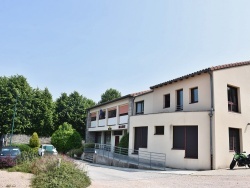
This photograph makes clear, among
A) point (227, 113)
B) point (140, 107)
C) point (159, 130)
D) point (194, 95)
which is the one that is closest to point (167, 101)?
point (194, 95)

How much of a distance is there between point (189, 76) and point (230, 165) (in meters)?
6.46

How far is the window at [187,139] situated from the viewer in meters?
15.8

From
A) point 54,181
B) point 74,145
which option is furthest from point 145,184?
point 74,145

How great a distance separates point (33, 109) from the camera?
36.6 metres

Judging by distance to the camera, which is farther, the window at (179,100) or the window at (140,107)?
the window at (140,107)

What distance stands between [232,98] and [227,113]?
71.3 inches

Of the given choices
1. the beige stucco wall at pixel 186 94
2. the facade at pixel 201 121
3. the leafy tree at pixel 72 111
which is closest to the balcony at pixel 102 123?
the leafy tree at pixel 72 111

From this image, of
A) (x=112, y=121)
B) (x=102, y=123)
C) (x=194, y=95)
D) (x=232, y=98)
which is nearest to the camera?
(x=232, y=98)

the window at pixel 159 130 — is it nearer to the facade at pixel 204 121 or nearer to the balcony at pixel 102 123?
the facade at pixel 204 121

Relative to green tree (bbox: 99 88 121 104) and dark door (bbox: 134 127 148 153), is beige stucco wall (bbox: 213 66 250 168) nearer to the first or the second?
dark door (bbox: 134 127 148 153)

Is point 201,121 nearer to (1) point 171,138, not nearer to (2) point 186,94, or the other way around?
(1) point 171,138

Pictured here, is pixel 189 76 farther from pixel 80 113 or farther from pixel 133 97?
pixel 80 113

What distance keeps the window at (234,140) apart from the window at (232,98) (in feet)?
4.85

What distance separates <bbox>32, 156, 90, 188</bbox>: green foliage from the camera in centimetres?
824
